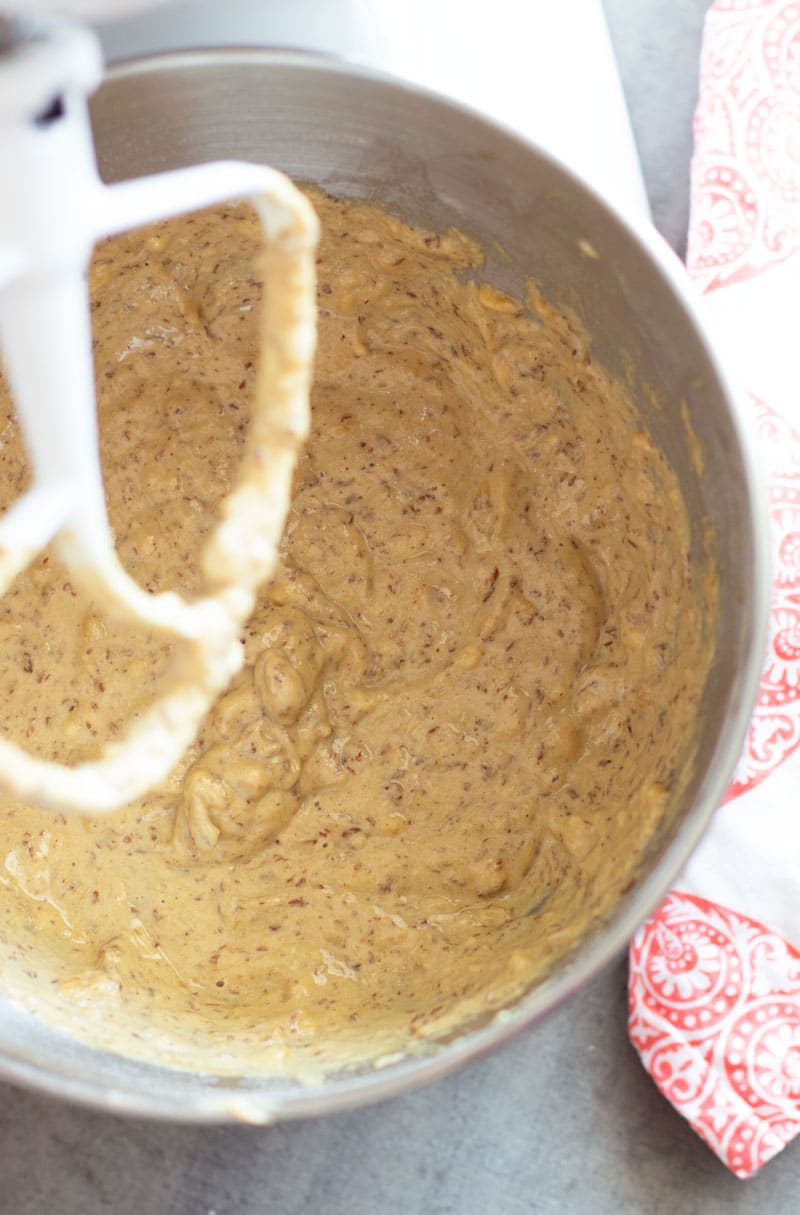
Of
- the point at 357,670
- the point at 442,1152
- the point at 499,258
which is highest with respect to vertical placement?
the point at 499,258

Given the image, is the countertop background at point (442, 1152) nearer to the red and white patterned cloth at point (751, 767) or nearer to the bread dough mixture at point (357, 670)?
the red and white patterned cloth at point (751, 767)

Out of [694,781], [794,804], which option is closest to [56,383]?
[694,781]

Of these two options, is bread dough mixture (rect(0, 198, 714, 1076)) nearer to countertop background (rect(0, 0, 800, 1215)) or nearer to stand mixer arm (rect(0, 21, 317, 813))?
countertop background (rect(0, 0, 800, 1215))

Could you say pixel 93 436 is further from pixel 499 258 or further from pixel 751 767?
pixel 751 767

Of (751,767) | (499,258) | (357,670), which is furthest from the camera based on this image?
(357,670)

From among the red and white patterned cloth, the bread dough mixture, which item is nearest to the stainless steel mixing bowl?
the bread dough mixture

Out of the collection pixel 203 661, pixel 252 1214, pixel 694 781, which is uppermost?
pixel 203 661

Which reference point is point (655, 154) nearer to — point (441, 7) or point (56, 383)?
point (441, 7)

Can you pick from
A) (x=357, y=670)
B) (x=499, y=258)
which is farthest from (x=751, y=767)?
(x=499, y=258)
